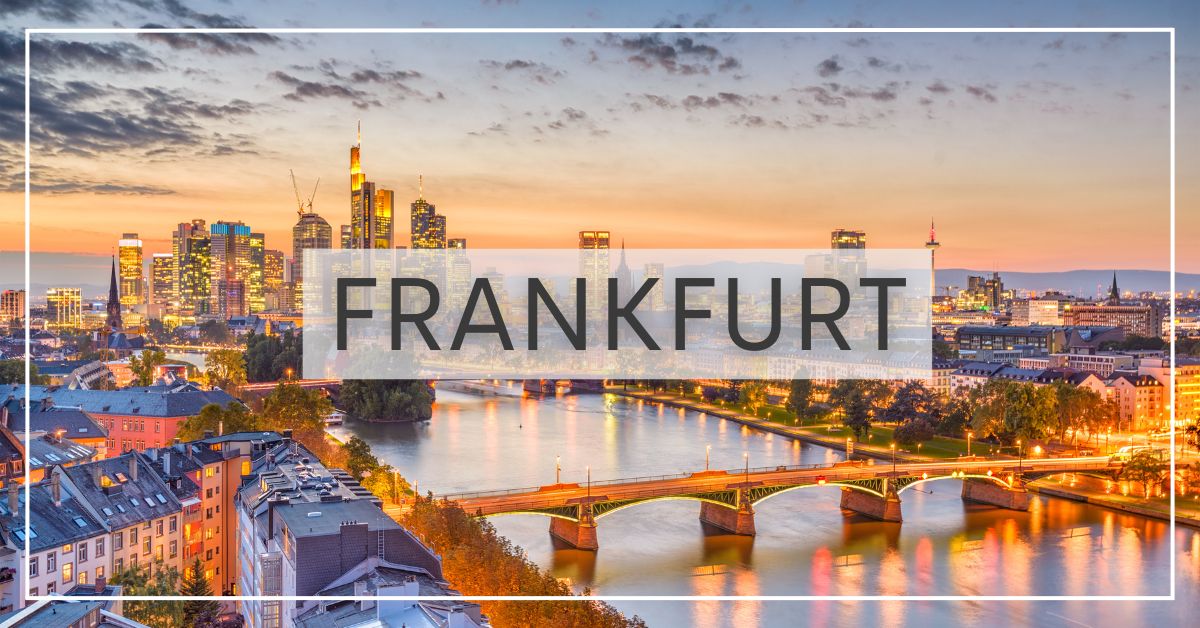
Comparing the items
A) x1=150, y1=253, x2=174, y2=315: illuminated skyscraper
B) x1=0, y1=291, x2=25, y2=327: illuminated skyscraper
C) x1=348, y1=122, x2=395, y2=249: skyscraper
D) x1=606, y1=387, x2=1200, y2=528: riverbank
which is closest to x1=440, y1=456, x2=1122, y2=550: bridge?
x1=606, y1=387, x2=1200, y2=528: riverbank

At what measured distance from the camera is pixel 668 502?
34.6 feet

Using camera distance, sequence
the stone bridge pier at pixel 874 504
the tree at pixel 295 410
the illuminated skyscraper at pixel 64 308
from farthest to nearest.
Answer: the illuminated skyscraper at pixel 64 308 < the tree at pixel 295 410 < the stone bridge pier at pixel 874 504

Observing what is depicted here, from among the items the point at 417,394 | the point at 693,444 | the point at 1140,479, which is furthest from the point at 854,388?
the point at 417,394

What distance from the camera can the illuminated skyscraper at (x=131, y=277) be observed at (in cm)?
3120

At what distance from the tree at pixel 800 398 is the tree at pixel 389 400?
20.1ft

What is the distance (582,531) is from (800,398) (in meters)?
9.08

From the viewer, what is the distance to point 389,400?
16391mm

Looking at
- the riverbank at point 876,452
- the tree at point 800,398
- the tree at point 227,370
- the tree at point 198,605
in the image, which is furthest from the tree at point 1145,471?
the tree at point 227,370

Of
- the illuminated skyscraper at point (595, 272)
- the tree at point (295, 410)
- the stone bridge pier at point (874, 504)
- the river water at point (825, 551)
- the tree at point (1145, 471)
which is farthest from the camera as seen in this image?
the tree at point (295, 410)

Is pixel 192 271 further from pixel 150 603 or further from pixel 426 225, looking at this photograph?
pixel 150 603

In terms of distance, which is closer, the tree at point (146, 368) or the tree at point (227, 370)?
the tree at point (146, 368)

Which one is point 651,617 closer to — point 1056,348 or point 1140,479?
point 1140,479

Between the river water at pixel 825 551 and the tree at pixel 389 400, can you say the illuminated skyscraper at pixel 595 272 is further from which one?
the tree at pixel 389 400

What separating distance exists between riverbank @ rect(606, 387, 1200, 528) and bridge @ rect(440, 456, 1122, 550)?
0.49m
